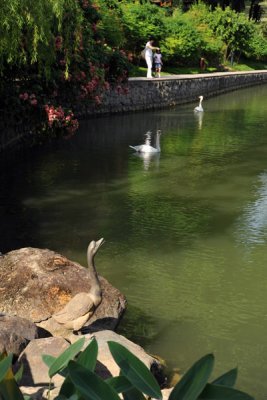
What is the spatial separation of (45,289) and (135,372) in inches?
222

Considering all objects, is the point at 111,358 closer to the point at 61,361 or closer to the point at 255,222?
the point at 61,361

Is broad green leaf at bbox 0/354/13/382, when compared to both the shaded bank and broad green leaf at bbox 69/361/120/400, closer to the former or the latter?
broad green leaf at bbox 69/361/120/400

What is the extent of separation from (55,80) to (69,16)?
179 cm

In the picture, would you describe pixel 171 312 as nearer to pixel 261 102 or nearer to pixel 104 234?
pixel 104 234

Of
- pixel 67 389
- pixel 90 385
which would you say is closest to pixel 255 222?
pixel 67 389

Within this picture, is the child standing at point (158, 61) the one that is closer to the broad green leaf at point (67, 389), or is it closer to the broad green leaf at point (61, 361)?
the broad green leaf at point (61, 361)

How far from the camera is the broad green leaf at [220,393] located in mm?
1579


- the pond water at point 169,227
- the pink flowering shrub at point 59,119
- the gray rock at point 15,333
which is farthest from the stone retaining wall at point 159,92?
the gray rock at point 15,333

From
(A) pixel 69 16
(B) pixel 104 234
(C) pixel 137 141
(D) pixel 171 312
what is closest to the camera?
(D) pixel 171 312

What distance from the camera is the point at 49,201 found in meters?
13.1

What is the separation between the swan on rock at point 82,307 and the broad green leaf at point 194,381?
4981 mm

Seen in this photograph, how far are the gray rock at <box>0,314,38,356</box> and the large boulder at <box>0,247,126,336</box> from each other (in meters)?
0.74

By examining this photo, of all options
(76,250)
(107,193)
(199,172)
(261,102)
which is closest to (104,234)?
(76,250)

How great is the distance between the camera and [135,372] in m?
1.69
